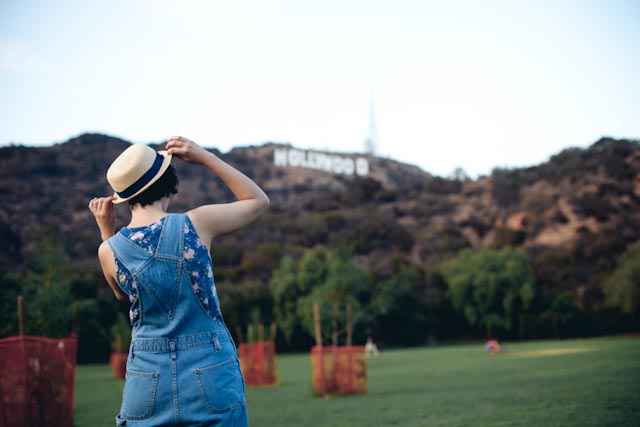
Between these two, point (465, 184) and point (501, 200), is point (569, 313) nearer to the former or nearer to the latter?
point (501, 200)

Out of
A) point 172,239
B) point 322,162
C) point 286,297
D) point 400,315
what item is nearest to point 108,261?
point 172,239

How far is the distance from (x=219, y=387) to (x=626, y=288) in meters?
57.0

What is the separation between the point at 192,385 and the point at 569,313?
59.3 meters

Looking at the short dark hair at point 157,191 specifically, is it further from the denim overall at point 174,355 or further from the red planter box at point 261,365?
the red planter box at point 261,365

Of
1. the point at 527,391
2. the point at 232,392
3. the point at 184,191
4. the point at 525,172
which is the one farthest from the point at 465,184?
the point at 232,392

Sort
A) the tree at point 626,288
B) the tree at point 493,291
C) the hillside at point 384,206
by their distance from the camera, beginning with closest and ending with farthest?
the tree at point 626,288
the tree at point 493,291
the hillside at point 384,206

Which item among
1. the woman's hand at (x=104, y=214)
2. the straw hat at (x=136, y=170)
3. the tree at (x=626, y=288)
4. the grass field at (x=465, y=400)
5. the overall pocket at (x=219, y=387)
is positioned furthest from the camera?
the tree at (x=626, y=288)

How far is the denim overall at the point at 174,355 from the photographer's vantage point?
2580mm

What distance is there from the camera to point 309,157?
142000 millimetres

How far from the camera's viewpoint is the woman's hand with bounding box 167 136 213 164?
2.85 metres

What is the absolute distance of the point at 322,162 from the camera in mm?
143750

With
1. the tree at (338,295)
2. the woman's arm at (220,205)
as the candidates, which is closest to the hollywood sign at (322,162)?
the tree at (338,295)

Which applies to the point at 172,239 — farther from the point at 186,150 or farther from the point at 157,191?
the point at 186,150

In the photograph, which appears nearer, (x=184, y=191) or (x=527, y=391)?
(x=527, y=391)
